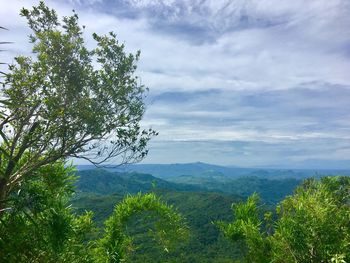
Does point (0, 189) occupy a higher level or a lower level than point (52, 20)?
lower

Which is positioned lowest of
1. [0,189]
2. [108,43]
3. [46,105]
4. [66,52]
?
[0,189]

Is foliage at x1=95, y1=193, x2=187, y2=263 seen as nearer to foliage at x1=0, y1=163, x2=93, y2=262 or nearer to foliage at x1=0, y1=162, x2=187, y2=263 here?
foliage at x1=0, y1=162, x2=187, y2=263

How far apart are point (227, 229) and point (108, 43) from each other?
8839mm

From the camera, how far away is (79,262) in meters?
7.67

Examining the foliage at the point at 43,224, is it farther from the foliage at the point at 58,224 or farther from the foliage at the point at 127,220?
the foliage at the point at 127,220

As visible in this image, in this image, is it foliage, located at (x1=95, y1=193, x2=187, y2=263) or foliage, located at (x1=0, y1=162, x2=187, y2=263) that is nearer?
foliage, located at (x1=0, y1=162, x2=187, y2=263)

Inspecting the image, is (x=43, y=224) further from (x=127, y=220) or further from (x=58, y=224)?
(x=127, y=220)

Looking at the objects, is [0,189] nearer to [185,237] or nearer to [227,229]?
[185,237]

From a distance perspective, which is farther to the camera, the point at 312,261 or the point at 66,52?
the point at 66,52

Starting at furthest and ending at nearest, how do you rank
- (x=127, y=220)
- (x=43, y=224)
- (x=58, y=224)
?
1. (x=127, y=220)
2. (x=43, y=224)
3. (x=58, y=224)

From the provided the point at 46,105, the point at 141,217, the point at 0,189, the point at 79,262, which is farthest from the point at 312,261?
the point at 46,105

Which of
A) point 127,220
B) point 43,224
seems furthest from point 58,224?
point 127,220

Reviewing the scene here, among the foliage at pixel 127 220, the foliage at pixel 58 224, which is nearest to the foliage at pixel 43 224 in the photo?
the foliage at pixel 58 224

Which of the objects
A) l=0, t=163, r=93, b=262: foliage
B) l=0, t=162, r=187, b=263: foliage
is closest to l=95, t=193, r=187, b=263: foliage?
l=0, t=162, r=187, b=263: foliage
